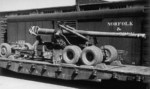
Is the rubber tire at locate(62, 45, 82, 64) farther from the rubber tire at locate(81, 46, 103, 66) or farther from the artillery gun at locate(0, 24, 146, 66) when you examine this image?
the rubber tire at locate(81, 46, 103, 66)

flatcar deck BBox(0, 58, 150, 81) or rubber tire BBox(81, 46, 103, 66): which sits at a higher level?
rubber tire BBox(81, 46, 103, 66)

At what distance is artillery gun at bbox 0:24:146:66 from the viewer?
874cm

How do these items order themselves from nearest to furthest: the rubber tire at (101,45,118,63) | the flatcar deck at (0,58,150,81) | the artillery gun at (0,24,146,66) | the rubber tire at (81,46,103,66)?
the flatcar deck at (0,58,150,81)
the rubber tire at (81,46,103,66)
the artillery gun at (0,24,146,66)
the rubber tire at (101,45,118,63)

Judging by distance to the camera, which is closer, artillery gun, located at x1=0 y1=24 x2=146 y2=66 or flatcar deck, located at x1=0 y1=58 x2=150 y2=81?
flatcar deck, located at x1=0 y1=58 x2=150 y2=81

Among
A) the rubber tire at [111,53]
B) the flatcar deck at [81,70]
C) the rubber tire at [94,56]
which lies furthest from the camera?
the rubber tire at [111,53]

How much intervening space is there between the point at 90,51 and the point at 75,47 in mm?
751

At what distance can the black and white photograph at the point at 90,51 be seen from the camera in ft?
27.1

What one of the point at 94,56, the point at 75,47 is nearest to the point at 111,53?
the point at 94,56

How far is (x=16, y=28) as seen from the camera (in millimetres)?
13438

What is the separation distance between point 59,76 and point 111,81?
5.83ft

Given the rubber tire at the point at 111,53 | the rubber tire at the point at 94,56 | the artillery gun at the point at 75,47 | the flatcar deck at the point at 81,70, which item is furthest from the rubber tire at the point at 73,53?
the rubber tire at the point at 111,53

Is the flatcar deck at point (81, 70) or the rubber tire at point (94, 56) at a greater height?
the rubber tire at point (94, 56)

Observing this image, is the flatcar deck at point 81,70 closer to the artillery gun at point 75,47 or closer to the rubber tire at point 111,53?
the rubber tire at point 111,53

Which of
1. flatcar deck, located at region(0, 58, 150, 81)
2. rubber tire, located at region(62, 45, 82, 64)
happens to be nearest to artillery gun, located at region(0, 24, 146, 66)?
rubber tire, located at region(62, 45, 82, 64)
